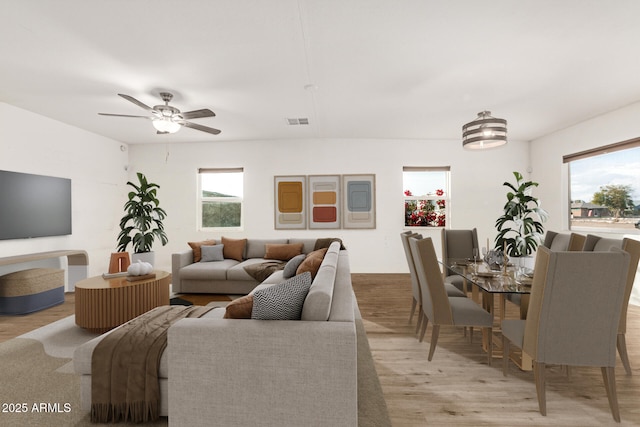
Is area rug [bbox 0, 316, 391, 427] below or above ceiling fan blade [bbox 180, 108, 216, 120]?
below

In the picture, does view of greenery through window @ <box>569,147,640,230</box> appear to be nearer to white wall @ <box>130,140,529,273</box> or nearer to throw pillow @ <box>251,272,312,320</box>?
white wall @ <box>130,140,529,273</box>

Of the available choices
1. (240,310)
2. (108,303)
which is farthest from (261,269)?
(240,310)

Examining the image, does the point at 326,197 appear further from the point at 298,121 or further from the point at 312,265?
the point at 312,265

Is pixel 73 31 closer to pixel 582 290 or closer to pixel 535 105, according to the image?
pixel 582 290

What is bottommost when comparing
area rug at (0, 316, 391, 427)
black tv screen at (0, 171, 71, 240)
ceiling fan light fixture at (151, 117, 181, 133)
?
area rug at (0, 316, 391, 427)

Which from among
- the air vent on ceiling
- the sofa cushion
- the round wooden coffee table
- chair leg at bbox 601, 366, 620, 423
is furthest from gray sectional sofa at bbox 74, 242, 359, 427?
the air vent on ceiling

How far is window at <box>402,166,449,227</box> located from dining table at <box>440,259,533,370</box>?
2754 millimetres

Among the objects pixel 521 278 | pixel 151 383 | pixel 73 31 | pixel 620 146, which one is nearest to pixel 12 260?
pixel 73 31

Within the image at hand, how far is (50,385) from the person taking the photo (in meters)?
1.99

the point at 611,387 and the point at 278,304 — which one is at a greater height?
the point at 278,304

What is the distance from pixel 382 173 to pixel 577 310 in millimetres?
4245

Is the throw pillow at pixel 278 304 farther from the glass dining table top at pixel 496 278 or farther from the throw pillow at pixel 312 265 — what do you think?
the glass dining table top at pixel 496 278

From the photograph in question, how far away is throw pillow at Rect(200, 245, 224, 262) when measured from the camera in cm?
458

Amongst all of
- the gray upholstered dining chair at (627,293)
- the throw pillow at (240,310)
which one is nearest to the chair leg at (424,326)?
the gray upholstered dining chair at (627,293)
